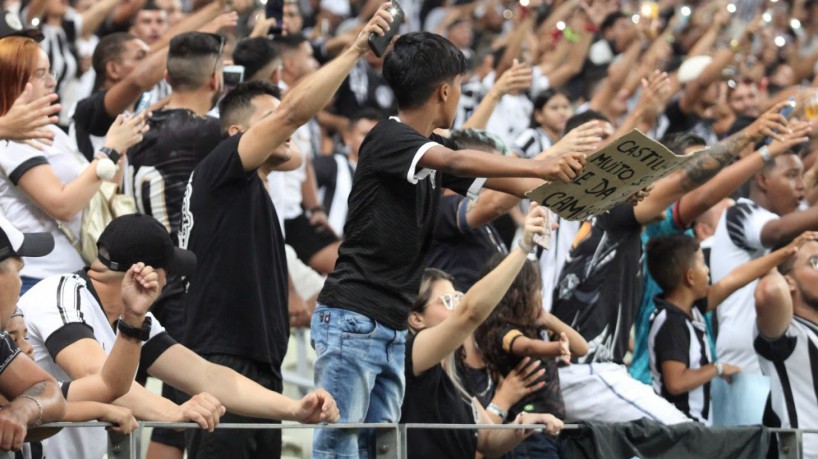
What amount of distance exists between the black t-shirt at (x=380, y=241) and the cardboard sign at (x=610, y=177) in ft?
1.77

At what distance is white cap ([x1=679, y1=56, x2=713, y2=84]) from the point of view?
11.8 meters

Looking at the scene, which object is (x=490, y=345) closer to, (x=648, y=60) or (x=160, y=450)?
(x=160, y=450)

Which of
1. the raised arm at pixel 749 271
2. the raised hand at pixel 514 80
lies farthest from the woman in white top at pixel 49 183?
the raised arm at pixel 749 271

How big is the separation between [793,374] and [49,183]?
3690 millimetres

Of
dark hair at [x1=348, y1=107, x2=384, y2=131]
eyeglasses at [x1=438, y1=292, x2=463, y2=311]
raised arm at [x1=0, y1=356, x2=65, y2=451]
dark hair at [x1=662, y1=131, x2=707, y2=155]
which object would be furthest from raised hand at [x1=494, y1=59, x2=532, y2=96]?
raised arm at [x1=0, y1=356, x2=65, y2=451]

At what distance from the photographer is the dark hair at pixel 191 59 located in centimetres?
641

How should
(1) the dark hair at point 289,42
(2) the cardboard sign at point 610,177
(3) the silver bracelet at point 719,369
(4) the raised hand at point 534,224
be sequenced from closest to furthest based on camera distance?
1. (2) the cardboard sign at point 610,177
2. (4) the raised hand at point 534,224
3. (3) the silver bracelet at point 719,369
4. (1) the dark hair at point 289,42

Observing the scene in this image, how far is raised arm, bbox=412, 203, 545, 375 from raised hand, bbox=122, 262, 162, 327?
1372 mm

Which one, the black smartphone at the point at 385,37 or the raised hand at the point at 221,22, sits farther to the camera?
the raised hand at the point at 221,22

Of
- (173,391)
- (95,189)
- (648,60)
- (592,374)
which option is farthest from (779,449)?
(648,60)

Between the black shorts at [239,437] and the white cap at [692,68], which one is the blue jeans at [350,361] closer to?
the black shorts at [239,437]

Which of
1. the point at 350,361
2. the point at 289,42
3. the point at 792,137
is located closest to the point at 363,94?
the point at 289,42

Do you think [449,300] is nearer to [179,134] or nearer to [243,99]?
[243,99]

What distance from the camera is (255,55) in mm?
7453
